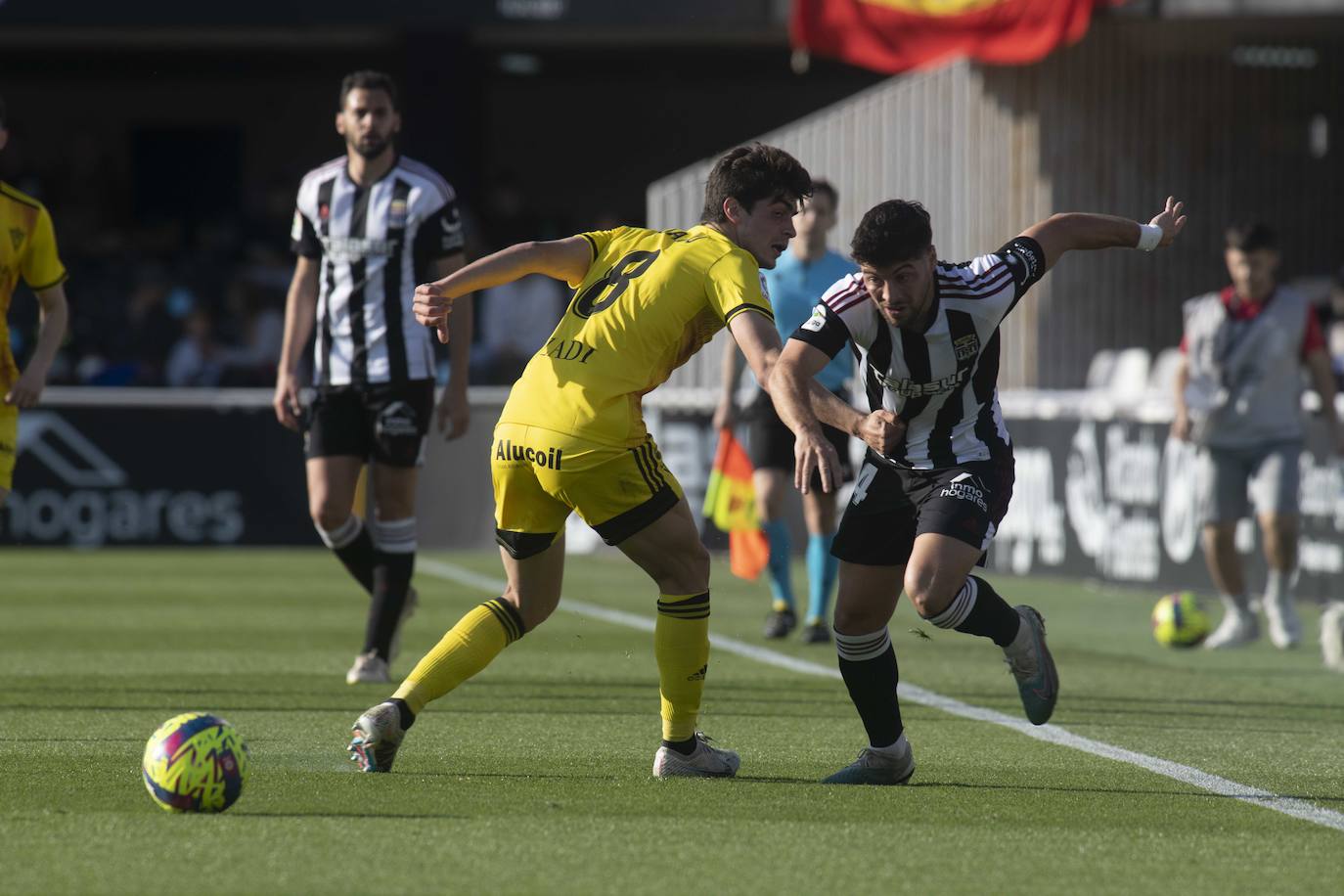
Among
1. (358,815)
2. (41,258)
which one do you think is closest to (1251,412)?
(41,258)

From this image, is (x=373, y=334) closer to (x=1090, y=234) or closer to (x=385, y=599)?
(x=385, y=599)

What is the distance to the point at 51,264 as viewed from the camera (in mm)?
7742

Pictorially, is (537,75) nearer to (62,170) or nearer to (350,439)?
(62,170)

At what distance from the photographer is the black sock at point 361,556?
8.38 metres

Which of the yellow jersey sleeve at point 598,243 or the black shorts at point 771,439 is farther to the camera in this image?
the black shorts at point 771,439

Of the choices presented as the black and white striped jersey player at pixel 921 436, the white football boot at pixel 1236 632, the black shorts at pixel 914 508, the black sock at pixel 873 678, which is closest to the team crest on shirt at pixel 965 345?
the black and white striped jersey player at pixel 921 436

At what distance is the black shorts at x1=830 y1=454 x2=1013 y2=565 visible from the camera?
6059 millimetres

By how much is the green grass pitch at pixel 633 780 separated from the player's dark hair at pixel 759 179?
1678mm

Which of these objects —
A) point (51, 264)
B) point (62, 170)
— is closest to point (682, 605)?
point (51, 264)

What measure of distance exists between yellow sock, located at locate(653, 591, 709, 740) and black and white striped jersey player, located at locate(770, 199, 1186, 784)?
1.48ft

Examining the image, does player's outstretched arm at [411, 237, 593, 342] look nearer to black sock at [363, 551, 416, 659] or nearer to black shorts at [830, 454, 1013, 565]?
black shorts at [830, 454, 1013, 565]

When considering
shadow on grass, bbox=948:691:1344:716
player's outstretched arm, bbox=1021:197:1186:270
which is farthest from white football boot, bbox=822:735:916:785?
shadow on grass, bbox=948:691:1344:716

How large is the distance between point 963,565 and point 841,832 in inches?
44.2

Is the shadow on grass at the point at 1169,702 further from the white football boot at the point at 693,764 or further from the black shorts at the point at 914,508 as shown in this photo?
the white football boot at the point at 693,764
